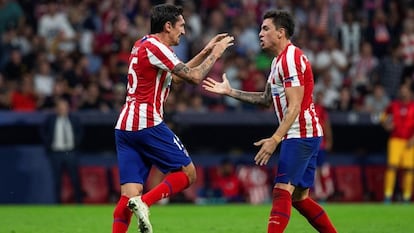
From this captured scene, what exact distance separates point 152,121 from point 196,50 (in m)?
12.1

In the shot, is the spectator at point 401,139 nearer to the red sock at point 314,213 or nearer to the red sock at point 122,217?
the red sock at point 314,213

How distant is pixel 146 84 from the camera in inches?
400

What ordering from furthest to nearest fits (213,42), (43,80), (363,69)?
(363,69)
(43,80)
(213,42)

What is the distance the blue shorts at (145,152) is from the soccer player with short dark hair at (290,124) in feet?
2.26

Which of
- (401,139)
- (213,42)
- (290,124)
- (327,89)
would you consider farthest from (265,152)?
(327,89)

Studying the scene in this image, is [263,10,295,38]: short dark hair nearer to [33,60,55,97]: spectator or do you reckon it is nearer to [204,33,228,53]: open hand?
[204,33,228,53]: open hand

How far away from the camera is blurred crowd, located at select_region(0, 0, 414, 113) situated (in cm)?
2089

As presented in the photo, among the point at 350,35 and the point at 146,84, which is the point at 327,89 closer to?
the point at 350,35

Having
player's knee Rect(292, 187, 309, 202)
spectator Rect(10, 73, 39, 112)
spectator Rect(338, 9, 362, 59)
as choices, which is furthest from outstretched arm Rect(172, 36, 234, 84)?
spectator Rect(338, 9, 362, 59)

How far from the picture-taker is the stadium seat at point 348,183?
22.6 metres

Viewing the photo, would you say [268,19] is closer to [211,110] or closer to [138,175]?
[138,175]

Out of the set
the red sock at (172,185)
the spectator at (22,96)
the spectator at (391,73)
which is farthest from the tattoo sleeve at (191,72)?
the spectator at (391,73)

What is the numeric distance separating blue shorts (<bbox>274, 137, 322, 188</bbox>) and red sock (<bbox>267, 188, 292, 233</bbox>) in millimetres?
129

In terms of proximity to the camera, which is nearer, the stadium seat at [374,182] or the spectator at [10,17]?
the spectator at [10,17]
